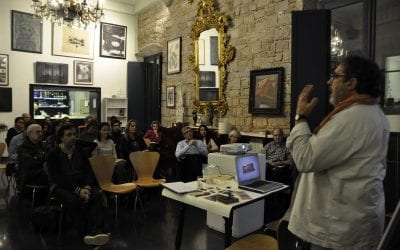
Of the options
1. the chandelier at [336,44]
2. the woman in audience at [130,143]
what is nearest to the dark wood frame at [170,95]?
the woman in audience at [130,143]

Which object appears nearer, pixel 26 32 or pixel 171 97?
pixel 26 32

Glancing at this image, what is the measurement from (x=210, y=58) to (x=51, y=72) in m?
4.82

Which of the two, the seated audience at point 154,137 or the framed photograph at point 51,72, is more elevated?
the framed photograph at point 51,72

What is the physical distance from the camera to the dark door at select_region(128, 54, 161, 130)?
409 inches

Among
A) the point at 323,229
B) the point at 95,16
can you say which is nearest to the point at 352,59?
the point at 323,229

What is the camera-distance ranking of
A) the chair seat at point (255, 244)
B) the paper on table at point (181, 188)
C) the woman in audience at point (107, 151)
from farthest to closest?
the woman in audience at point (107, 151)
the paper on table at point (181, 188)
the chair seat at point (255, 244)

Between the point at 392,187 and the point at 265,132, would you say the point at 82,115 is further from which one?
the point at 392,187

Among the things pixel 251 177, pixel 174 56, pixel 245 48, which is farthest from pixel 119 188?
pixel 174 56

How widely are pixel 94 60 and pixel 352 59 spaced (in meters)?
9.64

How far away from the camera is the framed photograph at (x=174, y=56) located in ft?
29.3

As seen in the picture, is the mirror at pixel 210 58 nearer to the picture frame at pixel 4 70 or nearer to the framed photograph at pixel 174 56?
the framed photograph at pixel 174 56

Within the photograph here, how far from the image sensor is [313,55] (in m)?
4.94

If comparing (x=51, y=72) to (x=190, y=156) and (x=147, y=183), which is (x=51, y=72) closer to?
(x=190, y=156)

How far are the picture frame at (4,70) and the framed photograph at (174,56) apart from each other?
4295 millimetres
